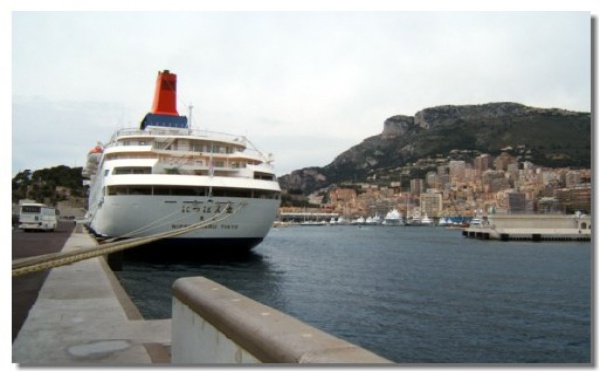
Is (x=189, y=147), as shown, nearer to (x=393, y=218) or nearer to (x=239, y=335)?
(x=239, y=335)

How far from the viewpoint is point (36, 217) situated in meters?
28.0

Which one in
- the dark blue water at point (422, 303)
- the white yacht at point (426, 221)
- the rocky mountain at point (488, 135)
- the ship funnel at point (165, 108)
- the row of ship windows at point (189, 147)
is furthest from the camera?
the white yacht at point (426, 221)

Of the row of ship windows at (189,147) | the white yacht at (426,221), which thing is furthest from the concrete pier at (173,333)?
the white yacht at (426,221)

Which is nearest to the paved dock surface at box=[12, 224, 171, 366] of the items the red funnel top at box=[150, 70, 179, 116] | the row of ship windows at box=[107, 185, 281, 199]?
the row of ship windows at box=[107, 185, 281, 199]

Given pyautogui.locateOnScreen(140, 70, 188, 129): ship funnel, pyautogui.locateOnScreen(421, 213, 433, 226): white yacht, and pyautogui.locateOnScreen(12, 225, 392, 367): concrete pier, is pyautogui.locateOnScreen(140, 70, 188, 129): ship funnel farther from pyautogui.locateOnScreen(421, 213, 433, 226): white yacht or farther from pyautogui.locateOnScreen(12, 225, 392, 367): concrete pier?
pyautogui.locateOnScreen(421, 213, 433, 226): white yacht

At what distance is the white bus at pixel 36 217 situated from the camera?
26578 mm

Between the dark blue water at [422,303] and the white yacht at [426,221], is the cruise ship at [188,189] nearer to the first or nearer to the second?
the dark blue water at [422,303]

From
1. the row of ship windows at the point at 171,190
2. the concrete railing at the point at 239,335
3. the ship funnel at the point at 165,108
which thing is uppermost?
the ship funnel at the point at 165,108

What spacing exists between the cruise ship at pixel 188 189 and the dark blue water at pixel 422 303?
125 cm

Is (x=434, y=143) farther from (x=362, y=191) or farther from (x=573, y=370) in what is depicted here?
(x=362, y=191)

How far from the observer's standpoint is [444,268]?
2330 centimetres

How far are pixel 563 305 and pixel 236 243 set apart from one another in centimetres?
1071

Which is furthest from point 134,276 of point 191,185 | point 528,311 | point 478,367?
point 478,367

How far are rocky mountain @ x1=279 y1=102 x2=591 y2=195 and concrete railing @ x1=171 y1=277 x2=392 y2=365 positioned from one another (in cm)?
390
